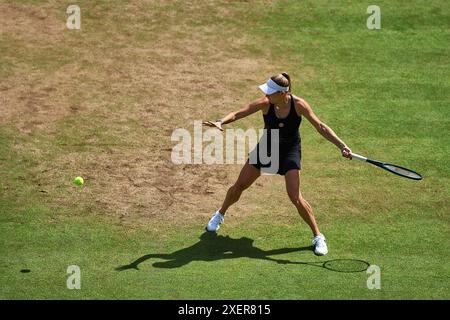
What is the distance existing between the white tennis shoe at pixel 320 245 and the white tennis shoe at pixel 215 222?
61.3 inches

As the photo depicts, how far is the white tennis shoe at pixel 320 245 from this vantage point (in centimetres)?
1233

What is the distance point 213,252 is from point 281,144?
6.26 feet

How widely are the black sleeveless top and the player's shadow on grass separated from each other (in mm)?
1595

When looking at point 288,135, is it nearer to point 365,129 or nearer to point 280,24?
point 365,129

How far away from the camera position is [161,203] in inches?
545

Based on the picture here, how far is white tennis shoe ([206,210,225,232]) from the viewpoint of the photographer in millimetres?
13070

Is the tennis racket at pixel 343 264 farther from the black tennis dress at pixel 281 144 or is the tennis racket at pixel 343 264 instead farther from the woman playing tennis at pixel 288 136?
the black tennis dress at pixel 281 144

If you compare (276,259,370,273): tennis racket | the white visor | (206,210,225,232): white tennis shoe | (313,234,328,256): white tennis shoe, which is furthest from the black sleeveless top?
(276,259,370,273): tennis racket

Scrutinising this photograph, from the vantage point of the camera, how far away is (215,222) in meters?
13.1

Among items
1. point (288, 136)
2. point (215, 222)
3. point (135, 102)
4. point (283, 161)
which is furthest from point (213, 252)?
point (135, 102)

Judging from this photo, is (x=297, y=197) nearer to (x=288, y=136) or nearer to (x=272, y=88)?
(x=288, y=136)

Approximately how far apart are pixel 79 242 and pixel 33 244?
68cm
